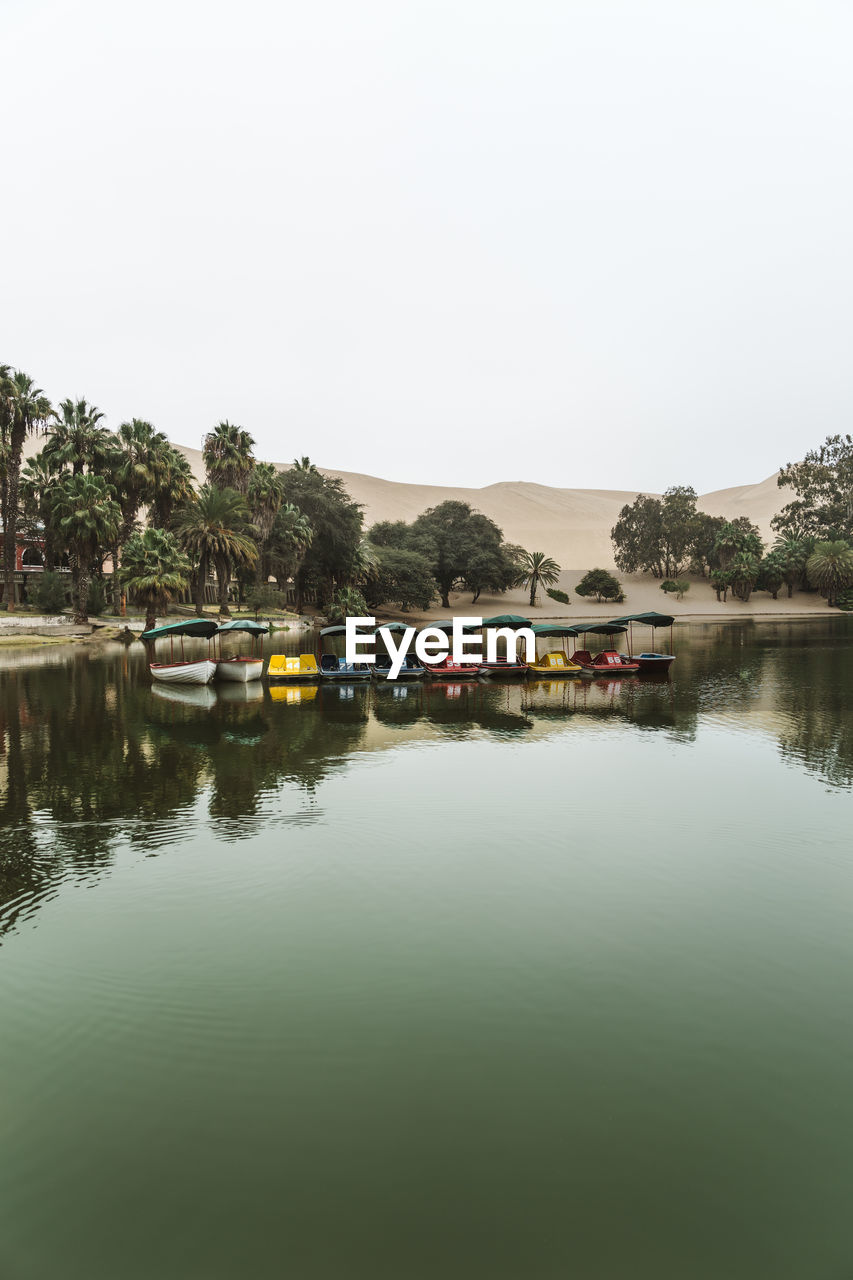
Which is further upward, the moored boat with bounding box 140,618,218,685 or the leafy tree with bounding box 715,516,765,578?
the leafy tree with bounding box 715,516,765,578

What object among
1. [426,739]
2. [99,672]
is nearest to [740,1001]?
[426,739]

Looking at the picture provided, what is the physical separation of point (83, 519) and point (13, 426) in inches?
487

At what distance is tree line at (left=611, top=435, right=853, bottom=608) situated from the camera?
11225 cm

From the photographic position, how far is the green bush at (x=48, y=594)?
218 ft

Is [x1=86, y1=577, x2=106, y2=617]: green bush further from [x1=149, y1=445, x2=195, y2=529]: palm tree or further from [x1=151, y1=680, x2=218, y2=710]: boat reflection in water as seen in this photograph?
[x1=151, y1=680, x2=218, y2=710]: boat reflection in water

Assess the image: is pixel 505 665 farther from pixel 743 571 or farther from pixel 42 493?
pixel 743 571

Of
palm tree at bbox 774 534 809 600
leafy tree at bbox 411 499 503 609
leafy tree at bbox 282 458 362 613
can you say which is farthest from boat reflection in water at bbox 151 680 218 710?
palm tree at bbox 774 534 809 600

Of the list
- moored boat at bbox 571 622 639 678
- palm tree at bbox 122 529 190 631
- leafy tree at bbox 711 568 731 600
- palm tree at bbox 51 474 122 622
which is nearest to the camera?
moored boat at bbox 571 622 639 678

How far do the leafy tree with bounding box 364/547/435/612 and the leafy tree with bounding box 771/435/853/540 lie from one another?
67.2 metres

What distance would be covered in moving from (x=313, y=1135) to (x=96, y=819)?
35.3 ft

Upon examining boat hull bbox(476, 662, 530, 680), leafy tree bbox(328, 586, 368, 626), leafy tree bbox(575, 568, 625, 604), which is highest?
leafy tree bbox(575, 568, 625, 604)

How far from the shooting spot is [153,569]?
61.8m

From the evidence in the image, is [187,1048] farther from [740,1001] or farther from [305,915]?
[740,1001]

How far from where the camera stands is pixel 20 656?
51188 millimetres
